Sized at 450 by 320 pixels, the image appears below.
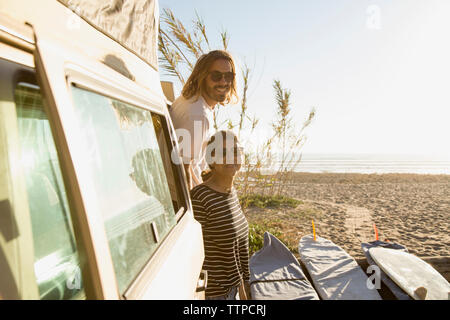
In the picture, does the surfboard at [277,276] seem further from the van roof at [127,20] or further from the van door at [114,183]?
the van roof at [127,20]

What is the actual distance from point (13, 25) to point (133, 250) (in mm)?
678

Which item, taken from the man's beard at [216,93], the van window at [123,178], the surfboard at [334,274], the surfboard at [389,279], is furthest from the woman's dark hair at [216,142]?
the surfboard at [389,279]

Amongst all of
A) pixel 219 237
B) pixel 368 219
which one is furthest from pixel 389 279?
pixel 368 219

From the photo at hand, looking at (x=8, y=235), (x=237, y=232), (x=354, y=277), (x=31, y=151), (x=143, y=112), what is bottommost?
(x=354, y=277)

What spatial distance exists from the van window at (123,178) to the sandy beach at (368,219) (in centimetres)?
432

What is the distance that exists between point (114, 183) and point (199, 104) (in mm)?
1416

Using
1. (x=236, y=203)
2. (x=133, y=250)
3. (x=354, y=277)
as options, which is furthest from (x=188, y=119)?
(x=354, y=277)

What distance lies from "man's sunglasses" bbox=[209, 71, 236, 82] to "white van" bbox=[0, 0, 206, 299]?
4.10 feet

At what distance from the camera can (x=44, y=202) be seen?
2.14 ft

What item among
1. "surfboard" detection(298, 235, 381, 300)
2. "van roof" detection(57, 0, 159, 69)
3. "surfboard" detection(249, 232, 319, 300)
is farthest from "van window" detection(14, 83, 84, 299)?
"surfboard" detection(298, 235, 381, 300)

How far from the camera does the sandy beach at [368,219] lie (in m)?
5.62

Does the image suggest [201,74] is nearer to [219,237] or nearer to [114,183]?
[219,237]

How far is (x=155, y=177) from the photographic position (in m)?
1.40
